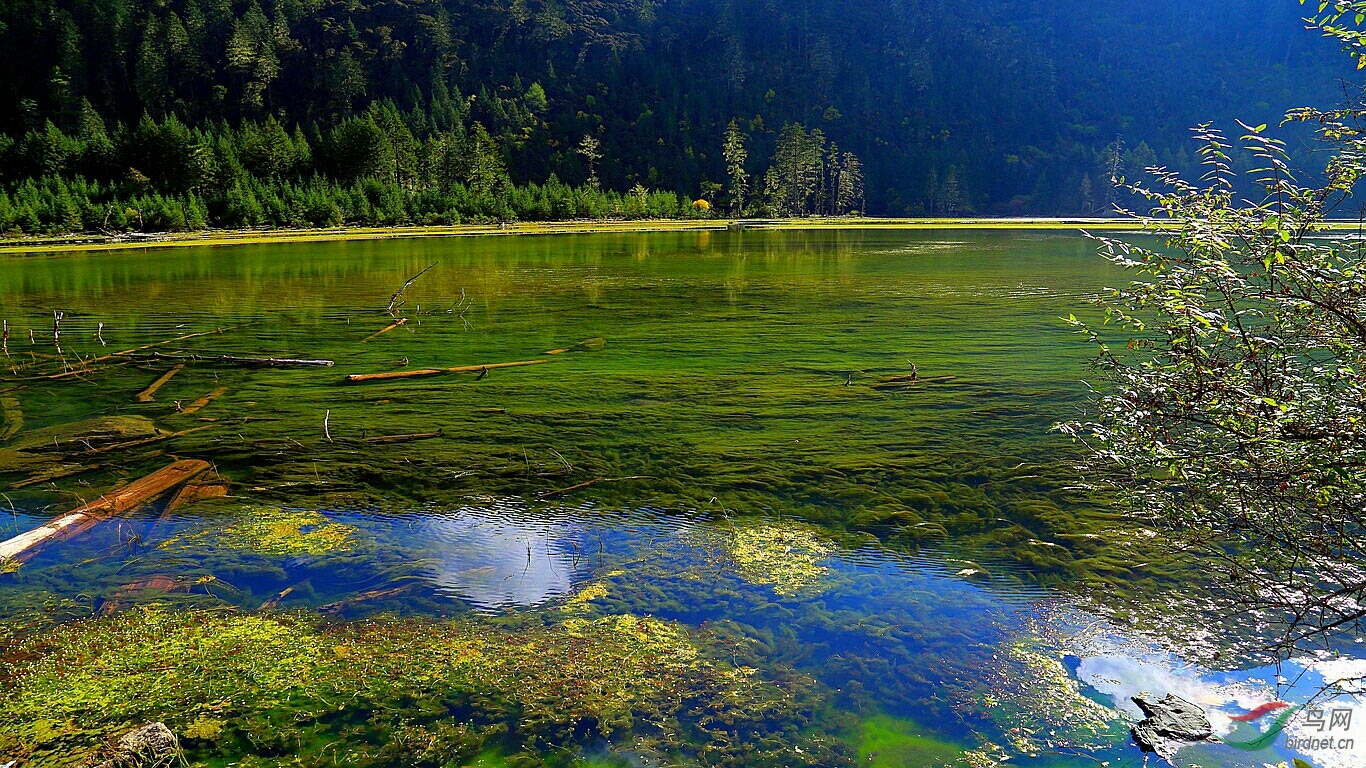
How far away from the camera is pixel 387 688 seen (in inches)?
229

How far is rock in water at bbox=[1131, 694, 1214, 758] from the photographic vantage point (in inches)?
203

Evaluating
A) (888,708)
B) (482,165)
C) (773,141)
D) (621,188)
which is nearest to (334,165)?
(482,165)

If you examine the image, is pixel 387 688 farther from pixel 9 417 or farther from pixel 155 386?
pixel 155 386

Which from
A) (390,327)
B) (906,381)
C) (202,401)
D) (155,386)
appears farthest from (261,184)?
(906,381)

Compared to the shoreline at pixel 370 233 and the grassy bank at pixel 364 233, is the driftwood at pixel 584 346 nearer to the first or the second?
the grassy bank at pixel 364 233

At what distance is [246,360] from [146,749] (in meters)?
13.8

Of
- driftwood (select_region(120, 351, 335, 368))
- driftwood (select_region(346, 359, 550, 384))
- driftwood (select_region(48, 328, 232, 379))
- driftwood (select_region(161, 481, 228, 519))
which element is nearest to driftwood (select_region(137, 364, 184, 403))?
driftwood (select_region(120, 351, 335, 368))

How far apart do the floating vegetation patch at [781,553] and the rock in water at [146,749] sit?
4.53 metres

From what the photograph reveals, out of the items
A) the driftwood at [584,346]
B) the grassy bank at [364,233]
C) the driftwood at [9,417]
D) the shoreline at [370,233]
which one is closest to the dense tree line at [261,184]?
the shoreline at [370,233]

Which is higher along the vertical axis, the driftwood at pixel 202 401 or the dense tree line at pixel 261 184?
the dense tree line at pixel 261 184

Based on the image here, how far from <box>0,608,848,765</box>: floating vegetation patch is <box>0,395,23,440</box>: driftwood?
785 cm

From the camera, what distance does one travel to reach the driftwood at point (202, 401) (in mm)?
13617

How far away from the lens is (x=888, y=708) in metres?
5.63

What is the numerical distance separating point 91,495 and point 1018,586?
1025cm
